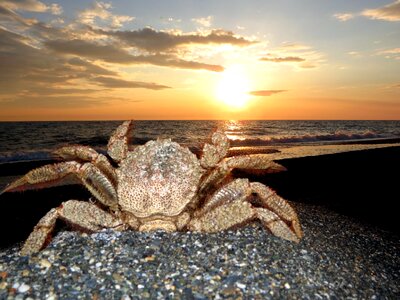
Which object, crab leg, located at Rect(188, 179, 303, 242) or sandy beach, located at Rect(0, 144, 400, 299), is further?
crab leg, located at Rect(188, 179, 303, 242)

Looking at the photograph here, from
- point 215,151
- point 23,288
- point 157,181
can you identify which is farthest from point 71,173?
point 215,151

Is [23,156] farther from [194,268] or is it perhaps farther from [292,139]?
[292,139]

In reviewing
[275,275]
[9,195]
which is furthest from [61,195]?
[275,275]

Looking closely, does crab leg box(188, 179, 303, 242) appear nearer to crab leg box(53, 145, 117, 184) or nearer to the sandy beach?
the sandy beach

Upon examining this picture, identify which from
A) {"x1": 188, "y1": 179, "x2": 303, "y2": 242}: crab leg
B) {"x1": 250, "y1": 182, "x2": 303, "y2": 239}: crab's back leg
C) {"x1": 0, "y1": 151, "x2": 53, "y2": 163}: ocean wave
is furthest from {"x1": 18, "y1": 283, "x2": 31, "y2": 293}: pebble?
{"x1": 0, "y1": 151, "x2": 53, "y2": 163}: ocean wave

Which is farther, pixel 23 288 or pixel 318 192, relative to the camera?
pixel 318 192

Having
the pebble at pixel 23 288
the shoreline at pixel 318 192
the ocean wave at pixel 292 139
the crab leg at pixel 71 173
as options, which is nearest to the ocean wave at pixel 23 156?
the shoreline at pixel 318 192
